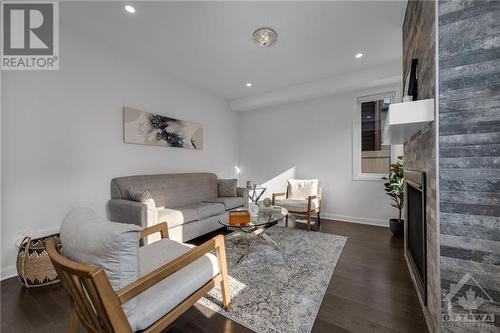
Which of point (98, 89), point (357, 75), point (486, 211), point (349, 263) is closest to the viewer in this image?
point (486, 211)

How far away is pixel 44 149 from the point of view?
90.8 inches

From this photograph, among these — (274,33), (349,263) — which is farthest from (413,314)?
(274,33)

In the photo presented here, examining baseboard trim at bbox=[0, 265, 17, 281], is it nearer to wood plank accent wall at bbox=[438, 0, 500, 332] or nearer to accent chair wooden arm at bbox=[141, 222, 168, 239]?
accent chair wooden arm at bbox=[141, 222, 168, 239]

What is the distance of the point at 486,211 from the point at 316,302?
1.27 metres

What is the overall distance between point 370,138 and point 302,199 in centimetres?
178

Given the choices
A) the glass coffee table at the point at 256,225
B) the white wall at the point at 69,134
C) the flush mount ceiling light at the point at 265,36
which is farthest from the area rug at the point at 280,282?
the flush mount ceiling light at the point at 265,36

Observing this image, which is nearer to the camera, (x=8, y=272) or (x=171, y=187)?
(x=8, y=272)

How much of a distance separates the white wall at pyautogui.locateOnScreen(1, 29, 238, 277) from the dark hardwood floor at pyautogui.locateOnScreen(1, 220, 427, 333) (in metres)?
0.77

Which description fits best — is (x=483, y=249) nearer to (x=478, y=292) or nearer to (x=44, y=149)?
(x=478, y=292)

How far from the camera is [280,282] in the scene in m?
1.91

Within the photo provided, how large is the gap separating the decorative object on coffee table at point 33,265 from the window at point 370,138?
455 centimetres

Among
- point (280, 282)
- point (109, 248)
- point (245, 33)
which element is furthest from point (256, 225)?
point (245, 33)

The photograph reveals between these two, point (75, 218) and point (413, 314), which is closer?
point (75, 218)

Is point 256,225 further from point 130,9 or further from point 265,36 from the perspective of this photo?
point 130,9
